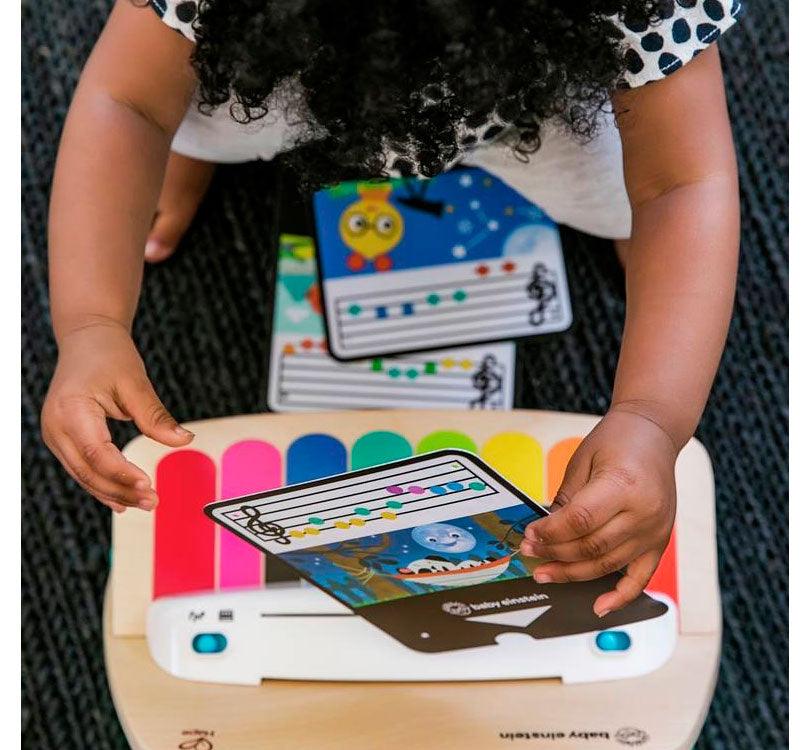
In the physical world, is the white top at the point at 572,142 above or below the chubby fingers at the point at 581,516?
above

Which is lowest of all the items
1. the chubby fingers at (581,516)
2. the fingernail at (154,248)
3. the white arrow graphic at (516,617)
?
the white arrow graphic at (516,617)

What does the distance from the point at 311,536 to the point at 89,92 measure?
33cm

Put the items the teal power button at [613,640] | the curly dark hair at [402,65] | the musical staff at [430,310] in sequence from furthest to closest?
the musical staff at [430,310] → the teal power button at [613,640] → the curly dark hair at [402,65]

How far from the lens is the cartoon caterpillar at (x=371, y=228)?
0.94m

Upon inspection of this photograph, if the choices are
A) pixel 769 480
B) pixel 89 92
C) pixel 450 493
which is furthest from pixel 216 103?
pixel 769 480

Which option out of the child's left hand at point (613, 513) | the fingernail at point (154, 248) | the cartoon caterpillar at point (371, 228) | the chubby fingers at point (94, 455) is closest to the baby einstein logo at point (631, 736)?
the child's left hand at point (613, 513)

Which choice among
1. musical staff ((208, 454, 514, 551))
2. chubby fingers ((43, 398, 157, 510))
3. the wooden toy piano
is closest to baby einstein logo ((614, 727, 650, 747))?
the wooden toy piano

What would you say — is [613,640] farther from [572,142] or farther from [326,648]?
[572,142]

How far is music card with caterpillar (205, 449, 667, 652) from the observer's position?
511mm

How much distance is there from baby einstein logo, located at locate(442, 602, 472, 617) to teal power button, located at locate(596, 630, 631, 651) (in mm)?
99

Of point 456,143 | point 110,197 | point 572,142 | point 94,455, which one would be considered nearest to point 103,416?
point 94,455

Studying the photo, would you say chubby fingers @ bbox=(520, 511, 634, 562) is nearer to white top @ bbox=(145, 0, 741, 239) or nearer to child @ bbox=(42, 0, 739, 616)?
child @ bbox=(42, 0, 739, 616)

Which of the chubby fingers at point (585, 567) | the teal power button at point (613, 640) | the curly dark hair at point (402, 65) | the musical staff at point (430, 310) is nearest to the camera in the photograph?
the curly dark hair at point (402, 65)

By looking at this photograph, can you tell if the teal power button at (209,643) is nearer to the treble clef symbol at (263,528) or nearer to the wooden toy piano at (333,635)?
the wooden toy piano at (333,635)
